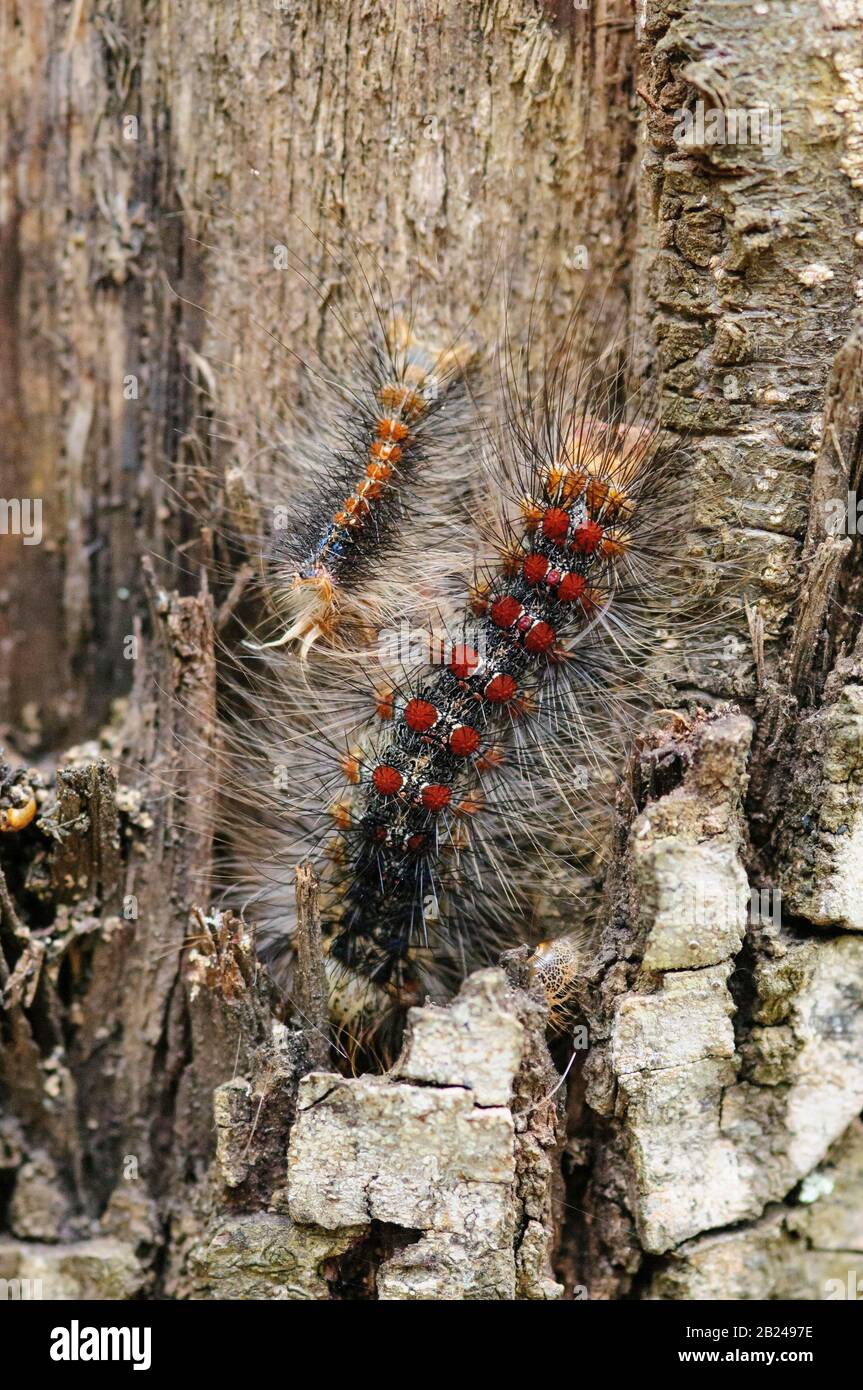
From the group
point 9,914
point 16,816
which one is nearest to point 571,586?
point 16,816

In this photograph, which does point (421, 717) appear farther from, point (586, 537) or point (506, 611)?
point (586, 537)

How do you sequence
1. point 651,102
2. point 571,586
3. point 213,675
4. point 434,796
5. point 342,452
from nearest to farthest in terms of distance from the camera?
point 651,102
point 434,796
point 571,586
point 213,675
point 342,452

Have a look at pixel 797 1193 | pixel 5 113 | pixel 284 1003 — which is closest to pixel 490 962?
pixel 284 1003

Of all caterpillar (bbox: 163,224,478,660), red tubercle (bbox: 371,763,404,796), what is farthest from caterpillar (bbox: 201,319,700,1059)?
caterpillar (bbox: 163,224,478,660)

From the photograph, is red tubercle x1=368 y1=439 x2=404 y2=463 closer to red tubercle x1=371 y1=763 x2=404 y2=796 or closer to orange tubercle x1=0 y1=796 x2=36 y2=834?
red tubercle x1=371 y1=763 x2=404 y2=796

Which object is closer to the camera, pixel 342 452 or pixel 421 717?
pixel 421 717

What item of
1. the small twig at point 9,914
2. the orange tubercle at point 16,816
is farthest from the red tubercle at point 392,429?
the small twig at point 9,914

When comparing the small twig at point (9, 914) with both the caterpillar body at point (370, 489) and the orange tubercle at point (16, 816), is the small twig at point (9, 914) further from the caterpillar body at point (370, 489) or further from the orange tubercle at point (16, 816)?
the caterpillar body at point (370, 489)

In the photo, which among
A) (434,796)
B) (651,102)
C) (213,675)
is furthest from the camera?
(213,675)

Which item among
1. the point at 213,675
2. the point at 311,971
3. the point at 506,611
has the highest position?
the point at 506,611

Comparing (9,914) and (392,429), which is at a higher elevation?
(392,429)
